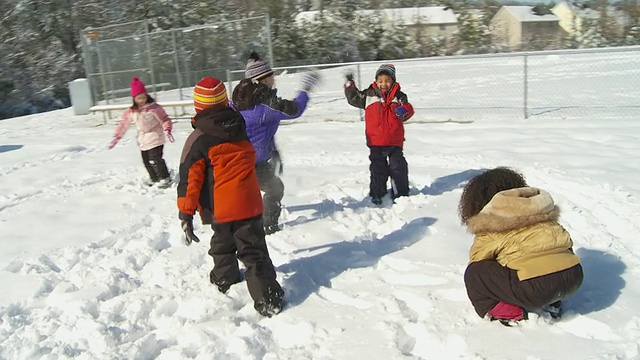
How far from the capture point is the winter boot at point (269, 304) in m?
3.42

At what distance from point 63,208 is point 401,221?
153 inches

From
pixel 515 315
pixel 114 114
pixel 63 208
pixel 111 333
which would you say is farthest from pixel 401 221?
pixel 114 114

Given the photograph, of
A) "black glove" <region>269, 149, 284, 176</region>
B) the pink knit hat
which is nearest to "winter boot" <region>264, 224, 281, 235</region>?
"black glove" <region>269, 149, 284, 176</region>

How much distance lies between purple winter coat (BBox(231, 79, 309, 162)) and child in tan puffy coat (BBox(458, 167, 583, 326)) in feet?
6.42

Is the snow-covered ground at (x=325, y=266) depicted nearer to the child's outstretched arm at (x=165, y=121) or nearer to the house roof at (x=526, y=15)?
the child's outstretched arm at (x=165, y=121)

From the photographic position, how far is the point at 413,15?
1380 inches

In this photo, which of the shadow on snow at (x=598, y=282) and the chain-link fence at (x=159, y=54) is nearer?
the shadow on snow at (x=598, y=282)

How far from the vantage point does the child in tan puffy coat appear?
9.44 feet

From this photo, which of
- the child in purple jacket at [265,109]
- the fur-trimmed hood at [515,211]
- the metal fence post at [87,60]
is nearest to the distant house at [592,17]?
the metal fence post at [87,60]

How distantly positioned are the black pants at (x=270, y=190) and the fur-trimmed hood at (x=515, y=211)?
2270mm

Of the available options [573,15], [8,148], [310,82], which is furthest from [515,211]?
[573,15]

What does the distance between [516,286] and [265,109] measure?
2487mm

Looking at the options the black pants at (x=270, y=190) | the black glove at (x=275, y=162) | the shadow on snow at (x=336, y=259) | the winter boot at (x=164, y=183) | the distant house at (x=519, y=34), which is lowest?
the distant house at (x=519, y=34)

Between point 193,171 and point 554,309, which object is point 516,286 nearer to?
point 554,309
